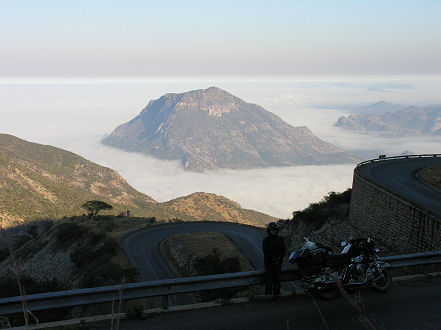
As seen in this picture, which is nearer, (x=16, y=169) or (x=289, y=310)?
(x=289, y=310)

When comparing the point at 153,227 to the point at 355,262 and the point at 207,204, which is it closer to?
the point at 355,262

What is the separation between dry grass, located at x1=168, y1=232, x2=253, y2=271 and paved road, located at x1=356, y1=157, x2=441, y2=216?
11.8 meters

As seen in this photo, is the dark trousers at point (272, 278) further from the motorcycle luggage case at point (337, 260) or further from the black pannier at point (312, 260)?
the motorcycle luggage case at point (337, 260)

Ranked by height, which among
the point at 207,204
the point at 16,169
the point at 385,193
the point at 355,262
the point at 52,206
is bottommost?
the point at 207,204

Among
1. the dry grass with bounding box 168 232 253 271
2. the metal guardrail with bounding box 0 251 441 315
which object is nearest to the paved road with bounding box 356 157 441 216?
the dry grass with bounding box 168 232 253 271

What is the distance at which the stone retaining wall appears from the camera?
Answer: 21.7 m

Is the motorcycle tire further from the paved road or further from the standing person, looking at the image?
the paved road

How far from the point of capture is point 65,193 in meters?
113

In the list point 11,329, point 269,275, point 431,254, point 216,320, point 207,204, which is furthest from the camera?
point 207,204

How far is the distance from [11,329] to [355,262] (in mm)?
7201

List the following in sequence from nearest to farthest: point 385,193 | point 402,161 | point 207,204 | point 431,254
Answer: point 431,254 < point 385,193 < point 402,161 < point 207,204

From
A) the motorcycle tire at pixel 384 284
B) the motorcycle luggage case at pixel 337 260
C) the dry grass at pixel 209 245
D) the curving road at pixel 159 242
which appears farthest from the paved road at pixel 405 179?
the motorcycle luggage case at pixel 337 260

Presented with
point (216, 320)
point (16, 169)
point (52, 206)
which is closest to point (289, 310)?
point (216, 320)

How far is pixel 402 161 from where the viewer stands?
4381cm
